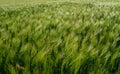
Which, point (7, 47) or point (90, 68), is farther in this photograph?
point (7, 47)

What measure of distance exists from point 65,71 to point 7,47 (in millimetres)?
420

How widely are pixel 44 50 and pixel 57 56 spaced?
0.11 metres

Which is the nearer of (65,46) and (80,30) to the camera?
(65,46)

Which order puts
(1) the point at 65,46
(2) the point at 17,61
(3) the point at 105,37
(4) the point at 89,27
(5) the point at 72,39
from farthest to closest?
1. (4) the point at 89,27
2. (3) the point at 105,37
3. (5) the point at 72,39
4. (1) the point at 65,46
5. (2) the point at 17,61

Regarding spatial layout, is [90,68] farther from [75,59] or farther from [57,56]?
[57,56]

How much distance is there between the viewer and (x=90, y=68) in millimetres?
1566

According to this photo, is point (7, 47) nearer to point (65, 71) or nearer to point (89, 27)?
point (65, 71)

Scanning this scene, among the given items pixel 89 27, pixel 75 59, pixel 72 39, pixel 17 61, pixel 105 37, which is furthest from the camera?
pixel 89 27

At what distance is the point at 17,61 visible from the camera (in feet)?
5.45

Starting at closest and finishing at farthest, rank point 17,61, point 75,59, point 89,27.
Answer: point 75,59 → point 17,61 → point 89,27

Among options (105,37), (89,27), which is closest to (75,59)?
(105,37)

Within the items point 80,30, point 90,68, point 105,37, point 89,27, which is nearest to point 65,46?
point 90,68

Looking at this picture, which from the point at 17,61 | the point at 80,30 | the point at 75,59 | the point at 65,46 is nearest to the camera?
the point at 75,59

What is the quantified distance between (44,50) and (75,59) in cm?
23
